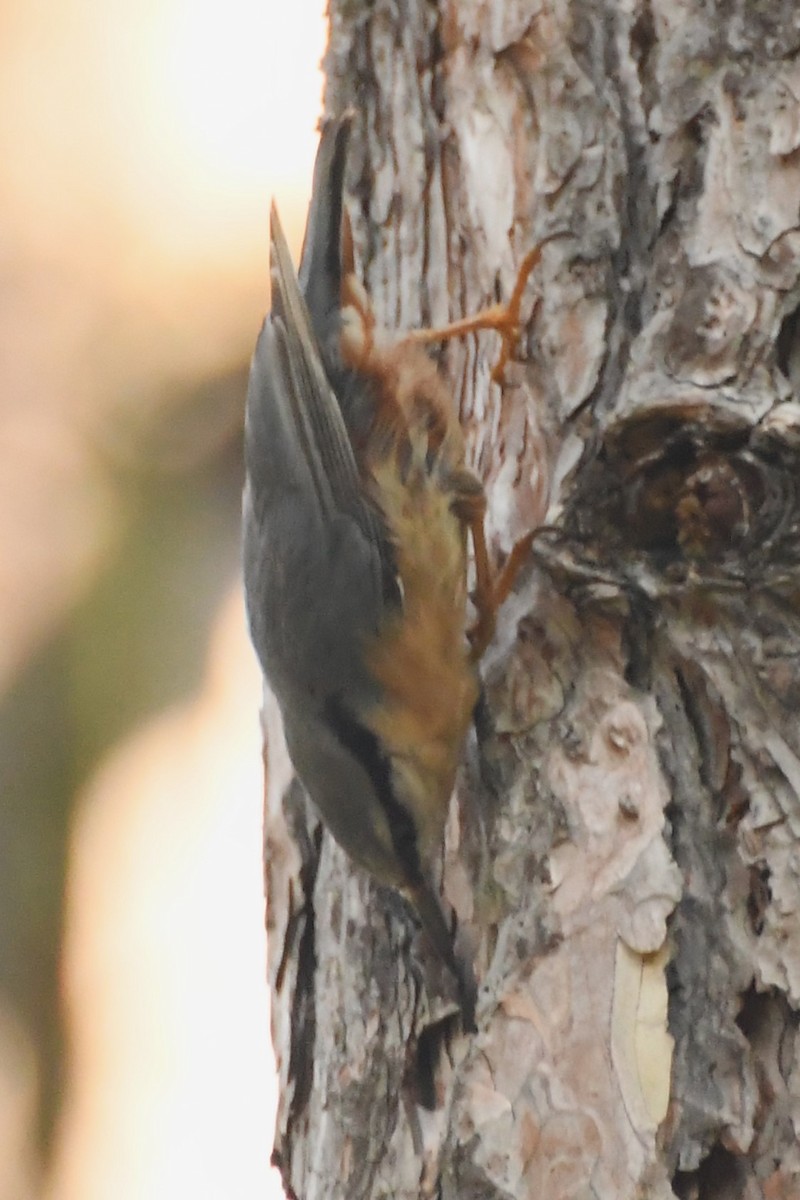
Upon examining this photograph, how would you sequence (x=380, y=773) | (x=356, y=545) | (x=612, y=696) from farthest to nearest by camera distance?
1. (x=356, y=545)
2. (x=380, y=773)
3. (x=612, y=696)

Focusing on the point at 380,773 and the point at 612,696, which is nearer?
the point at 612,696

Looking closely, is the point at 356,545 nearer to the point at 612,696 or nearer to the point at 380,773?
the point at 380,773

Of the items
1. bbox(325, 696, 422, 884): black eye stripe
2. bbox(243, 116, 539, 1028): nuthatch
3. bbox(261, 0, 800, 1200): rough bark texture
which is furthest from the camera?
bbox(243, 116, 539, 1028): nuthatch

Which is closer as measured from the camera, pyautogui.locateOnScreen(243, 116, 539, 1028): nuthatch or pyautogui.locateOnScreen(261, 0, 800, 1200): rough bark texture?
pyautogui.locateOnScreen(261, 0, 800, 1200): rough bark texture

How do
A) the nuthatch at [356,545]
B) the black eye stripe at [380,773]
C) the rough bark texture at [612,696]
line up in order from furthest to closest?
the nuthatch at [356,545], the black eye stripe at [380,773], the rough bark texture at [612,696]

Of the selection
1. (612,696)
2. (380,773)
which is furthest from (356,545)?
(612,696)

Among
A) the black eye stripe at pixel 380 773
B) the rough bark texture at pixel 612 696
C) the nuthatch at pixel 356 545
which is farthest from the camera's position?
the nuthatch at pixel 356 545

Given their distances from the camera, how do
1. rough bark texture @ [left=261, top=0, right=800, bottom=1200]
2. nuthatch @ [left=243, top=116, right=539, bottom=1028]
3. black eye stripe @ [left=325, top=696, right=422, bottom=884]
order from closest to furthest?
1. rough bark texture @ [left=261, top=0, right=800, bottom=1200]
2. black eye stripe @ [left=325, top=696, right=422, bottom=884]
3. nuthatch @ [left=243, top=116, right=539, bottom=1028]

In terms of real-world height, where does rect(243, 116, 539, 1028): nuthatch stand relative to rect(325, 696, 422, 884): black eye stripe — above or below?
above
